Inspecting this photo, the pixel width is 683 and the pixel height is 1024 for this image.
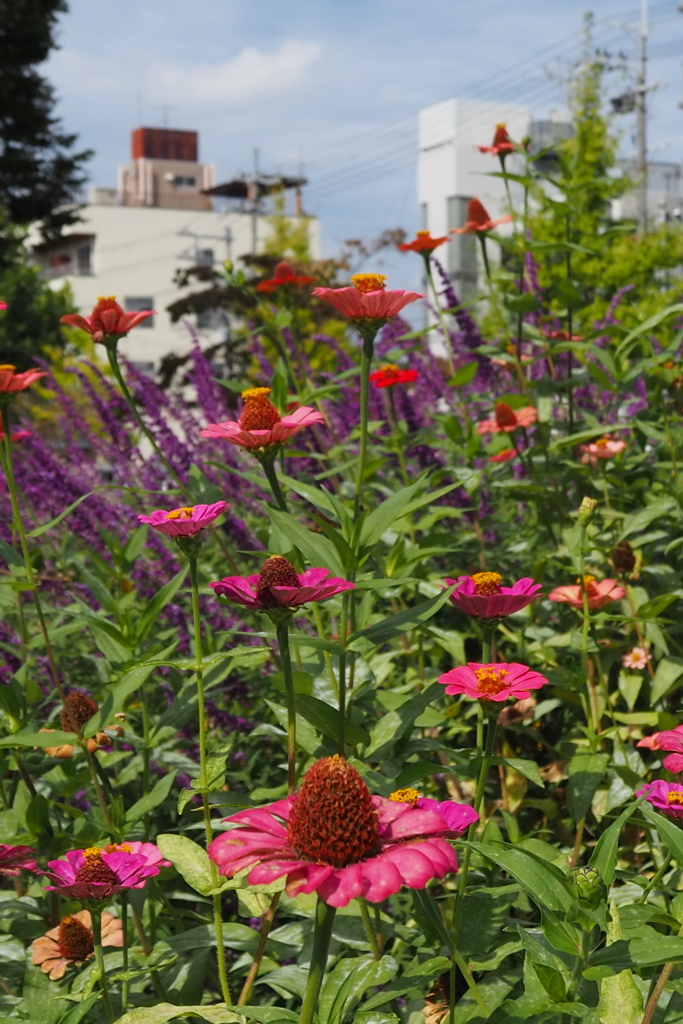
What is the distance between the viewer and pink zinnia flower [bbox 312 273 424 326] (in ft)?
5.11

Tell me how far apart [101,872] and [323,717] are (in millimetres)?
331

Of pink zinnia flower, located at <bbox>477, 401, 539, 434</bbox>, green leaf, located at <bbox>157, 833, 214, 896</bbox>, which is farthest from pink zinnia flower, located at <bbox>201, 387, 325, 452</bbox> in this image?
pink zinnia flower, located at <bbox>477, 401, 539, 434</bbox>

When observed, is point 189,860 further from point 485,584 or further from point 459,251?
point 459,251

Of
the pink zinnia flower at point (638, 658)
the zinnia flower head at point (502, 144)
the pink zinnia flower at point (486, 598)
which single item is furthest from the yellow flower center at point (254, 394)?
the zinnia flower head at point (502, 144)

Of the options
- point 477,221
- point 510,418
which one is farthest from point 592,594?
point 477,221

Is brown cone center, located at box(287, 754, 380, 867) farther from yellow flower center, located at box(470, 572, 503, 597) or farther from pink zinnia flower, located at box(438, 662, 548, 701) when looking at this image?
yellow flower center, located at box(470, 572, 503, 597)

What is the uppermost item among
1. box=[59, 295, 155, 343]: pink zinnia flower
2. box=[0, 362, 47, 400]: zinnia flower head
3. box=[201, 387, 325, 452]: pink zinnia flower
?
box=[59, 295, 155, 343]: pink zinnia flower

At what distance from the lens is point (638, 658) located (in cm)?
203

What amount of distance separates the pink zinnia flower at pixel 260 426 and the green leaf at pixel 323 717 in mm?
362

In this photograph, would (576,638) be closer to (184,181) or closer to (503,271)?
(503,271)

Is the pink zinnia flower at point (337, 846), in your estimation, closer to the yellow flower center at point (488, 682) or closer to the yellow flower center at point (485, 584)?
the yellow flower center at point (488, 682)

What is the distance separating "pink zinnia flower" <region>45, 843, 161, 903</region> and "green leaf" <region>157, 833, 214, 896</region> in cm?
3

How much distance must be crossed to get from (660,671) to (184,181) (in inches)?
2041

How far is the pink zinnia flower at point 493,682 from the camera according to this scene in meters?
1.12
